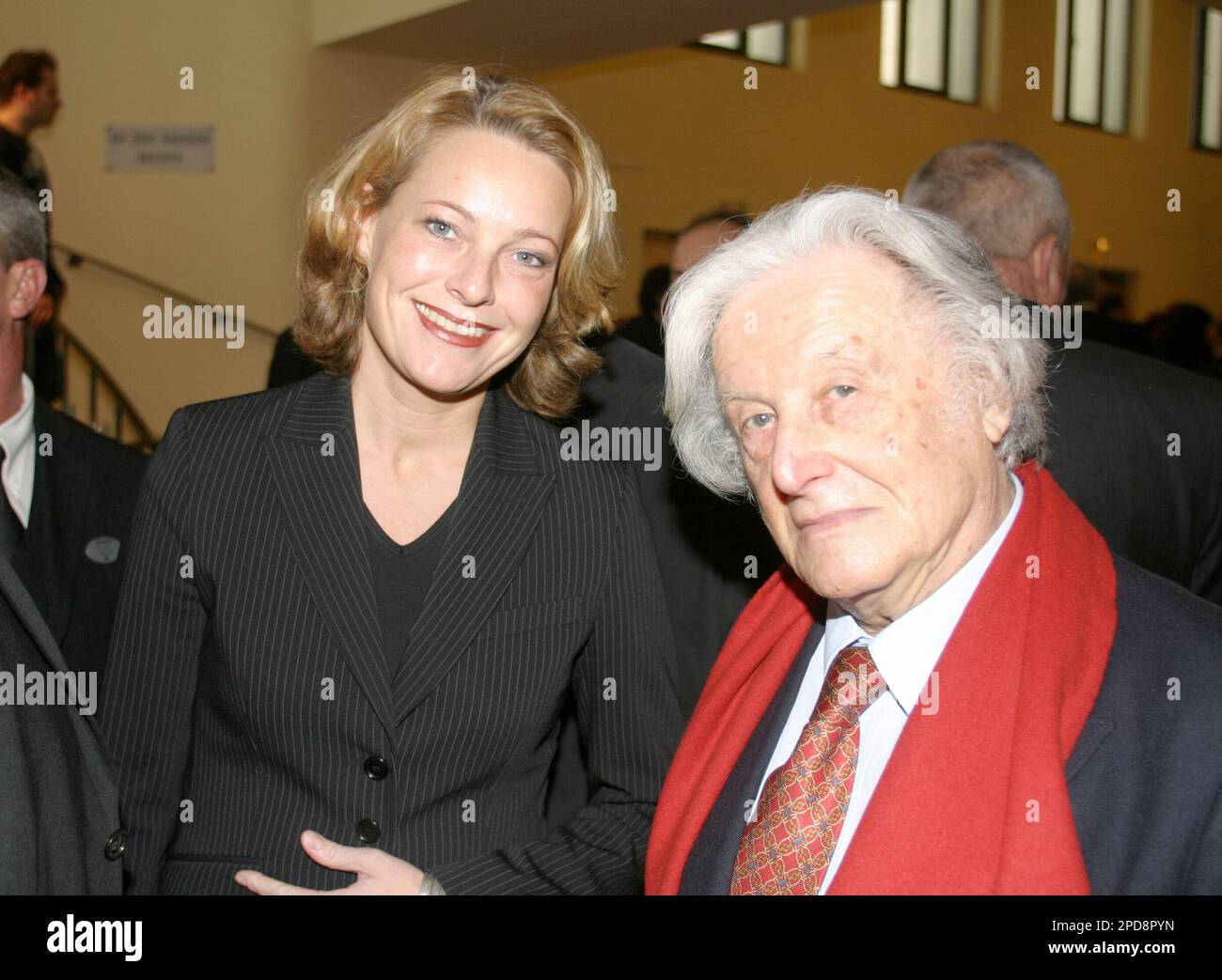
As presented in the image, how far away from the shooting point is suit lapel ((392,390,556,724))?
6.15 feet

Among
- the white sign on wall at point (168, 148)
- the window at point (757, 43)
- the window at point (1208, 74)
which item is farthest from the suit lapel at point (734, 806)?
the window at point (1208, 74)

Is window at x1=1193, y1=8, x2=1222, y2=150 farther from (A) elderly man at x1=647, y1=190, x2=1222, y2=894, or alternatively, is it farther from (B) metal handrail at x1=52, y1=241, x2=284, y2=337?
(A) elderly man at x1=647, y1=190, x2=1222, y2=894

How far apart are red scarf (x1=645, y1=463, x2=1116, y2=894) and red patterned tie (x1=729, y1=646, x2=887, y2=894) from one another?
95 millimetres

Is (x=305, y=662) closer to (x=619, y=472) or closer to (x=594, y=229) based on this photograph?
(x=619, y=472)

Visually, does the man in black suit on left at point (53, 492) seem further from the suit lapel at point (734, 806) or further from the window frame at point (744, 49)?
the window frame at point (744, 49)

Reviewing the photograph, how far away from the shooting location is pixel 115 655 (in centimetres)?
194

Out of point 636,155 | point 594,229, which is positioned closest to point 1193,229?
point 636,155

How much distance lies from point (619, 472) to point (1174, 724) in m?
0.99

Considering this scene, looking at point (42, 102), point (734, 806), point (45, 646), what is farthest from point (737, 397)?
point (42, 102)

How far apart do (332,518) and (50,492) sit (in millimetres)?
1081

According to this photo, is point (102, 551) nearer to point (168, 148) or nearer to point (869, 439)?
point (869, 439)

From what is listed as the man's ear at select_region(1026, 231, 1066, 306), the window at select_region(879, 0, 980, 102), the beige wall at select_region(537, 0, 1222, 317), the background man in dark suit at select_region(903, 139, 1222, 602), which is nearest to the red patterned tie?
the background man in dark suit at select_region(903, 139, 1222, 602)

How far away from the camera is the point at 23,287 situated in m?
2.71

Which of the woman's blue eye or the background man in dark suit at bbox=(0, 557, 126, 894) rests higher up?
the woman's blue eye
